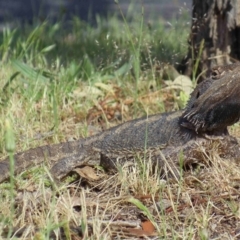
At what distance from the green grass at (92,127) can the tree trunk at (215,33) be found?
0.20 meters

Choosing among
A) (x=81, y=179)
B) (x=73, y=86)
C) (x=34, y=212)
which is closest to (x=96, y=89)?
(x=73, y=86)

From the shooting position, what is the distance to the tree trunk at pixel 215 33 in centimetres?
685

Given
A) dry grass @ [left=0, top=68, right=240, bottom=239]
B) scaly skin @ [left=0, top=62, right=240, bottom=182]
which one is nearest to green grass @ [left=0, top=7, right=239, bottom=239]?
dry grass @ [left=0, top=68, right=240, bottom=239]

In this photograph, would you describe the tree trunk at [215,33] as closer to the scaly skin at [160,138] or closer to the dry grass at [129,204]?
the scaly skin at [160,138]

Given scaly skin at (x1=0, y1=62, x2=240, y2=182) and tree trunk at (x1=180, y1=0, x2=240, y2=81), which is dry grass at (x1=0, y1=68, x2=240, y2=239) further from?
tree trunk at (x1=180, y1=0, x2=240, y2=81)

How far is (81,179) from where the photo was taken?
209 inches

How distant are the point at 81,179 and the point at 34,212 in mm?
774

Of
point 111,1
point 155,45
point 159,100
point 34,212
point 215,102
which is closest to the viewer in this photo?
point 34,212

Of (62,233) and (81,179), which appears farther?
(81,179)

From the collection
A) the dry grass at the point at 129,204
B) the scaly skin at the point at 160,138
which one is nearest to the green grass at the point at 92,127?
the dry grass at the point at 129,204

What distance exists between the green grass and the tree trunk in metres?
0.20

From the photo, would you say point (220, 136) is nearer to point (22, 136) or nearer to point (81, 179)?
point (81, 179)

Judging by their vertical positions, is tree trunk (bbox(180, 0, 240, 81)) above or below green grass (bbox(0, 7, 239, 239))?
above

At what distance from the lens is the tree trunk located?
22.5 ft
